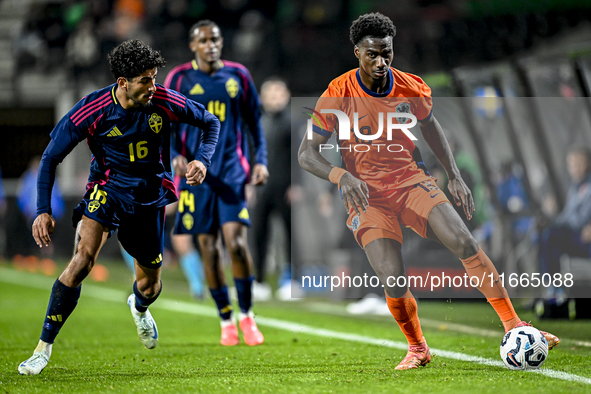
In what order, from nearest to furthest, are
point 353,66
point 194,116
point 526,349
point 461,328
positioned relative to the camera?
point 526,349 < point 194,116 < point 461,328 < point 353,66

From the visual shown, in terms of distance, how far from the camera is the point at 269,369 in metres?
4.68

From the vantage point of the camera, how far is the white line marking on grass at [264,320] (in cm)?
470

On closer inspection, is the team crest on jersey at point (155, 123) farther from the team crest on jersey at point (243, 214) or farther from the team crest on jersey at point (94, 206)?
the team crest on jersey at point (243, 214)

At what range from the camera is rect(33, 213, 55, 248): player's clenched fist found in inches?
175

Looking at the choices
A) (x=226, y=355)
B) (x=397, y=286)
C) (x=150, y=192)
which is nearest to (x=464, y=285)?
(x=397, y=286)

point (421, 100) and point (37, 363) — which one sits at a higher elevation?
point (421, 100)

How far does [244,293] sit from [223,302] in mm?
175

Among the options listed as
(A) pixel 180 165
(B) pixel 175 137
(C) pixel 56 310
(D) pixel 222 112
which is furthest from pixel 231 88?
(C) pixel 56 310

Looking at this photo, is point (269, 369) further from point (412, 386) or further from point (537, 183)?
point (537, 183)

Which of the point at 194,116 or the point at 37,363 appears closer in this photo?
the point at 37,363

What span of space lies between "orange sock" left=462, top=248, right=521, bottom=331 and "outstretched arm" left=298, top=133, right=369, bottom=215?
2.31ft

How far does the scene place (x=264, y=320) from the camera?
306 inches

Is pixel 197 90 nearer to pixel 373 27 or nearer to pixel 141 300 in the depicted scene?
pixel 141 300

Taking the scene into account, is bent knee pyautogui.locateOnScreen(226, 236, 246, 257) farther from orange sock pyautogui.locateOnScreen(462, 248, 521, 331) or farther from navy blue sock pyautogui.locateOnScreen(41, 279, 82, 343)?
orange sock pyautogui.locateOnScreen(462, 248, 521, 331)
